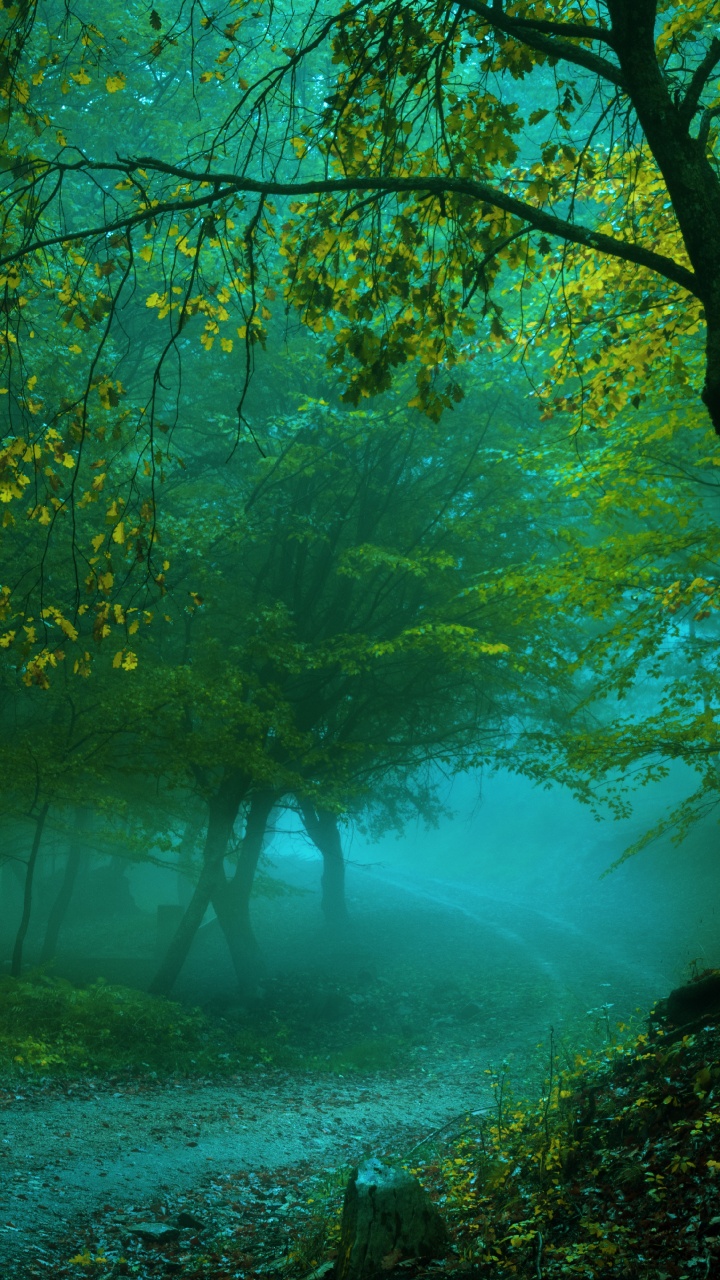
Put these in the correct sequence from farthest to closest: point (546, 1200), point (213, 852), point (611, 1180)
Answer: point (213, 852), point (546, 1200), point (611, 1180)

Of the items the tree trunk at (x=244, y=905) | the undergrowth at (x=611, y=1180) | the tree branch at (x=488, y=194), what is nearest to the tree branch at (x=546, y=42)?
the tree branch at (x=488, y=194)

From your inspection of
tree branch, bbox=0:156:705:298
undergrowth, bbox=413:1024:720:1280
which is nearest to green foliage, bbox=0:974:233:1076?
undergrowth, bbox=413:1024:720:1280

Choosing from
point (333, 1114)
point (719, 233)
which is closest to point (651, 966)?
point (333, 1114)

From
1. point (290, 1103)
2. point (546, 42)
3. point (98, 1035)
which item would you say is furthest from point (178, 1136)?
point (546, 42)

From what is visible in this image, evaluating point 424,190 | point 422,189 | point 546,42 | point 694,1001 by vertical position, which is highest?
point 546,42

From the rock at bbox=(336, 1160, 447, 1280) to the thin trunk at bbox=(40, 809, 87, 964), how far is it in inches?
620

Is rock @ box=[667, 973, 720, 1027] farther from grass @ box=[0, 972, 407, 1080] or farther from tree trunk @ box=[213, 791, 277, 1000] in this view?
tree trunk @ box=[213, 791, 277, 1000]

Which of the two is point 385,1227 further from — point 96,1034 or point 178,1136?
point 96,1034

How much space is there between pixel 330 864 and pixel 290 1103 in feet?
54.5

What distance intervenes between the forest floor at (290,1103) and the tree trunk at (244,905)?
707 millimetres

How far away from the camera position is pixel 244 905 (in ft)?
71.4

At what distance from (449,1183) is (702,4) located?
29.0 feet

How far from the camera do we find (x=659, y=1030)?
7316 mm

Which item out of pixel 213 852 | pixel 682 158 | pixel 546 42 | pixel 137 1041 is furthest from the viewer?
pixel 213 852
